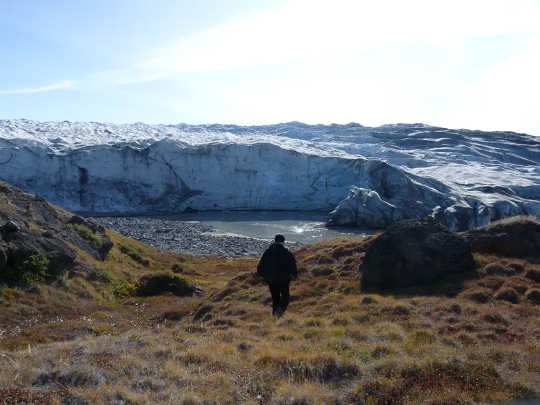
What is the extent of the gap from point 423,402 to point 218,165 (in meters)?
61.8

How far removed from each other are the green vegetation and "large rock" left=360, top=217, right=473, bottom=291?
12.9 m

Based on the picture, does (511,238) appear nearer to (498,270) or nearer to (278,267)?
(498,270)

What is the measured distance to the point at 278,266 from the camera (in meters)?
9.95

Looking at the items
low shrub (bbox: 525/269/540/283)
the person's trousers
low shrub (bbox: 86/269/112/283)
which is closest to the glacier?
low shrub (bbox: 86/269/112/283)

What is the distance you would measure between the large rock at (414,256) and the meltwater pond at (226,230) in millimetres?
A: 26560

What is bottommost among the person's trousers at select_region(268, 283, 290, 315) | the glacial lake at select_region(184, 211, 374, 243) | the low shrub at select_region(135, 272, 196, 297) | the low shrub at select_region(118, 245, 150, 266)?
the glacial lake at select_region(184, 211, 374, 243)

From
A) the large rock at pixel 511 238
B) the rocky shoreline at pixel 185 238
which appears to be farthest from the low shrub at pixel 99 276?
the rocky shoreline at pixel 185 238

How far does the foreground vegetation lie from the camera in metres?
5.38

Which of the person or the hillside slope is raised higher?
→ the person

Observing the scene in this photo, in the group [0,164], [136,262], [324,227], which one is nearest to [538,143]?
[324,227]

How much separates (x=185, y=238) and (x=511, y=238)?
116 feet

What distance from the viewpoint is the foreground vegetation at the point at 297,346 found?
5375 millimetres

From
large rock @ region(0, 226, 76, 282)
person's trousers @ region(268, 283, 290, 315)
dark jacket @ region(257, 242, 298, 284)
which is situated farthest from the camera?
large rock @ region(0, 226, 76, 282)

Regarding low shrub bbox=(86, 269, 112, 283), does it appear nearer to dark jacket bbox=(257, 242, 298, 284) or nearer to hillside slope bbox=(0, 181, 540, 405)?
hillside slope bbox=(0, 181, 540, 405)
